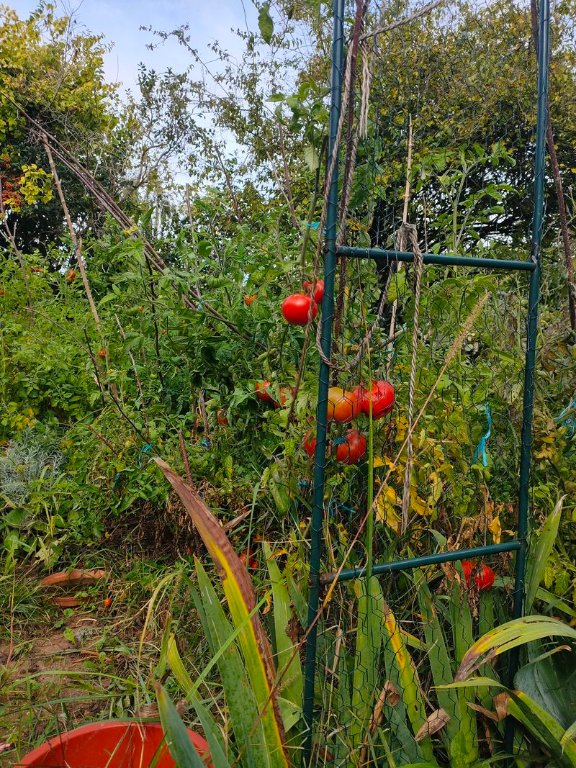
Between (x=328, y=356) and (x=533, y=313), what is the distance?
59 centimetres

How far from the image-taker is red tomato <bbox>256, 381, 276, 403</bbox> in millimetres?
1864

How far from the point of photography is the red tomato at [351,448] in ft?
4.62

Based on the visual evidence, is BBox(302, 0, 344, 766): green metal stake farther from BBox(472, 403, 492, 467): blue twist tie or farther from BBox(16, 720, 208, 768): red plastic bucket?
BBox(472, 403, 492, 467): blue twist tie

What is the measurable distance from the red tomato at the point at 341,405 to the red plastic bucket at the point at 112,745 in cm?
72

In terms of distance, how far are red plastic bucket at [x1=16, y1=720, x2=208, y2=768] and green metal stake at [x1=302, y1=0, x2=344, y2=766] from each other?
24cm

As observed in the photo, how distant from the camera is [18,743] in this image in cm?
140

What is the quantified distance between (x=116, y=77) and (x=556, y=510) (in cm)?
818

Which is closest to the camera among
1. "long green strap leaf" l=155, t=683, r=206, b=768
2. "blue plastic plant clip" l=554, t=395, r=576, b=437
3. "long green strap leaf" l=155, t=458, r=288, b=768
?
"long green strap leaf" l=155, t=683, r=206, b=768

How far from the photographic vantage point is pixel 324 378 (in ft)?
4.03

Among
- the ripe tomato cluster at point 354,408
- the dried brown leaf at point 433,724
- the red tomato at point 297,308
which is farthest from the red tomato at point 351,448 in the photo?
the dried brown leaf at point 433,724

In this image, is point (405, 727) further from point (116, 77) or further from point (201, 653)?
point (116, 77)

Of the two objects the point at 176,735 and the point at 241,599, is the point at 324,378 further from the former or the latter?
the point at 176,735

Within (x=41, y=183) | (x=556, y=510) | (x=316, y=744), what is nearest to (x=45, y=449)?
(x=316, y=744)

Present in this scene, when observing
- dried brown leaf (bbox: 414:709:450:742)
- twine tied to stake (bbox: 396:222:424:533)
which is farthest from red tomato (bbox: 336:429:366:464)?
dried brown leaf (bbox: 414:709:450:742)
